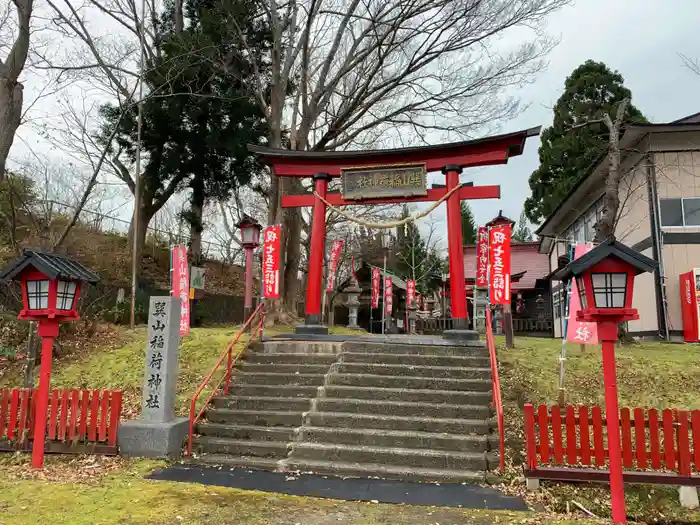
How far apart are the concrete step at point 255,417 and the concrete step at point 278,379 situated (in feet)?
2.91

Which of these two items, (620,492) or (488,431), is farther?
(488,431)

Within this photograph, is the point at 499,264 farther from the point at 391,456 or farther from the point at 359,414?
the point at 391,456

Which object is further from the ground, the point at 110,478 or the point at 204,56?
the point at 204,56

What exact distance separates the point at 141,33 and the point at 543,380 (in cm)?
1881

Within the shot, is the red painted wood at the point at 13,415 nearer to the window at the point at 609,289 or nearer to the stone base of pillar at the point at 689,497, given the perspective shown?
the window at the point at 609,289

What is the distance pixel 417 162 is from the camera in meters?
11.9

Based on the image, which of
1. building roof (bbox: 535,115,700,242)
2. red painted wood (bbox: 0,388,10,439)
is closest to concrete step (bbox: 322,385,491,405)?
red painted wood (bbox: 0,388,10,439)

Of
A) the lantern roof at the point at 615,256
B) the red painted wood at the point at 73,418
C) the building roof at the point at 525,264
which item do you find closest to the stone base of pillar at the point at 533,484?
the lantern roof at the point at 615,256

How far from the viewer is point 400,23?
17.3m

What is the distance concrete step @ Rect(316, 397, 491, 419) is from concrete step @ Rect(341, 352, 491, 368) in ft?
4.19

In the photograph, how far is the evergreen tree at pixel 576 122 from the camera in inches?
1080

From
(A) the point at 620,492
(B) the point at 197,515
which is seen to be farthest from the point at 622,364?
(B) the point at 197,515

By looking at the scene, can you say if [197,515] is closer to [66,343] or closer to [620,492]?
[620,492]

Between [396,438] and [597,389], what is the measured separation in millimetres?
4250
